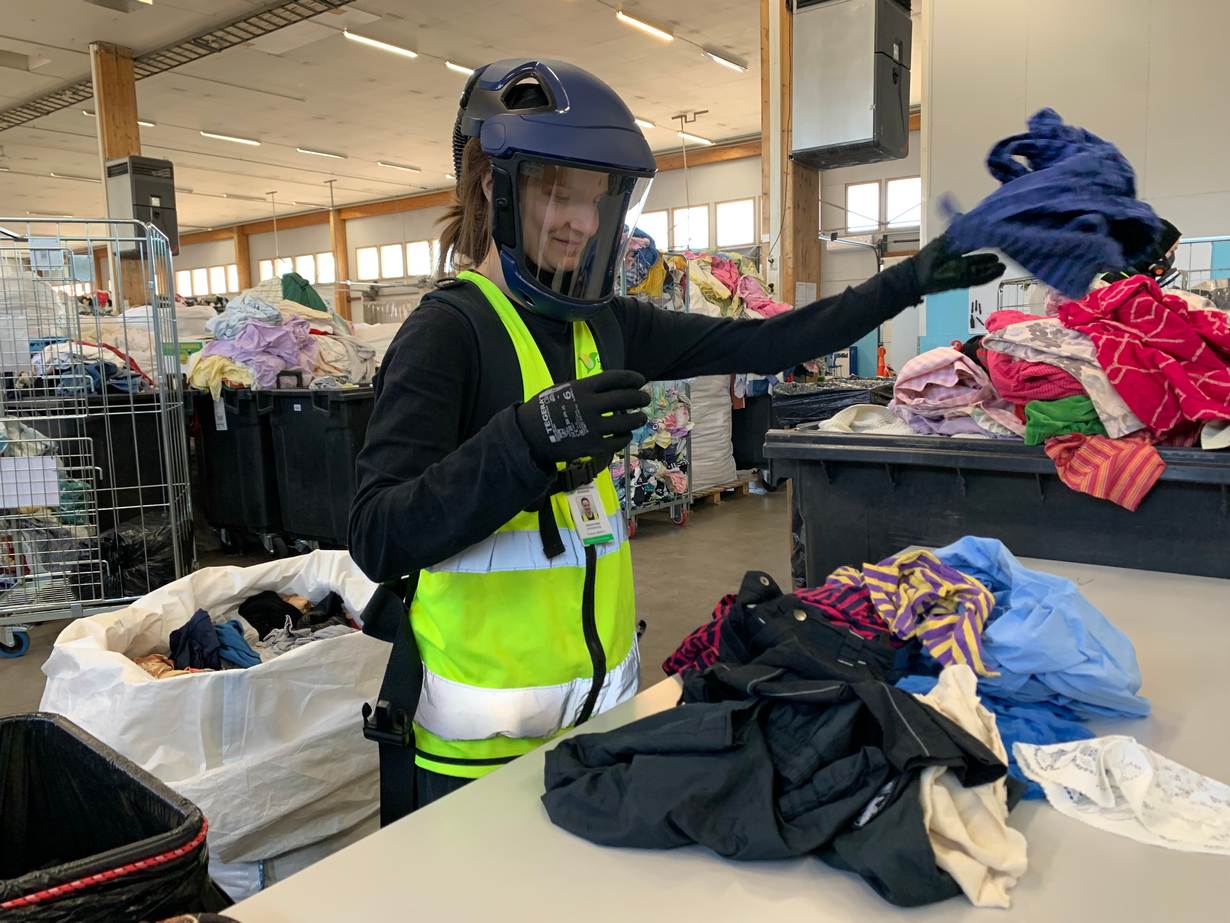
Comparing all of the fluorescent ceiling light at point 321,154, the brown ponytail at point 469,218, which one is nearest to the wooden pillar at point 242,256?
the fluorescent ceiling light at point 321,154

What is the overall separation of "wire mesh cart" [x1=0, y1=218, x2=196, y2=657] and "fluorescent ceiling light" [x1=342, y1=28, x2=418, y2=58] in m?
4.97

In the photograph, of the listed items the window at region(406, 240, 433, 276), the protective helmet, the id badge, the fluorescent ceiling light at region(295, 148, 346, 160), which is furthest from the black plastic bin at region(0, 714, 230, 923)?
the window at region(406, 240, 433, 276)

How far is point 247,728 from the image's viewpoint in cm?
179

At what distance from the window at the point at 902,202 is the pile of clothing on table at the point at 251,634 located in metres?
11.6

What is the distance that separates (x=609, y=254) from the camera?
127 centimetres

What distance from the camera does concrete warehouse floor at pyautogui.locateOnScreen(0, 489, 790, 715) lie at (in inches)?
134

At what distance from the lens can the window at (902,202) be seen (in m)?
12.5

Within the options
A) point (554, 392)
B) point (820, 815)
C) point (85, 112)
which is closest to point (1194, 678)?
point (820, 815)

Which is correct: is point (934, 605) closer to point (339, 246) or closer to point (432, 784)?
point (432, 784)

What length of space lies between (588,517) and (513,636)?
0.61ft

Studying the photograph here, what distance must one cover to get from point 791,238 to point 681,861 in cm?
557

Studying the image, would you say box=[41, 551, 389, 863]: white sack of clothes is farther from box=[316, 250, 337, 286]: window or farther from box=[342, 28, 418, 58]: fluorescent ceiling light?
box=[316, 250, 337, 286]: window

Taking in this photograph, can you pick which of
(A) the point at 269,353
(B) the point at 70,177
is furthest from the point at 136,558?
(B) the point at 70,177

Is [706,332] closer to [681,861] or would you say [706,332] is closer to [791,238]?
[681,861]
